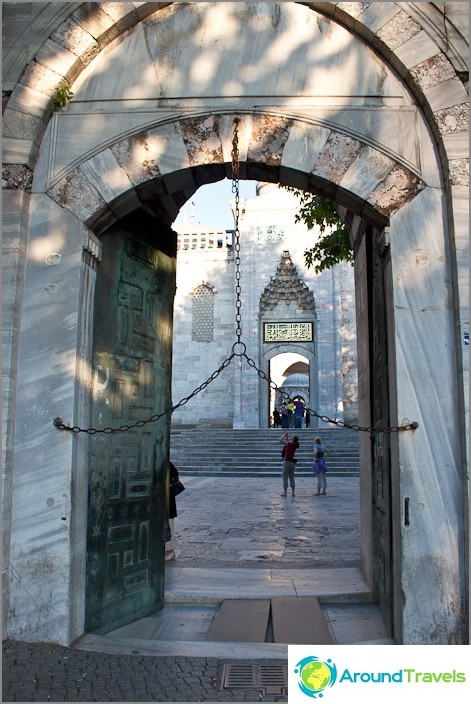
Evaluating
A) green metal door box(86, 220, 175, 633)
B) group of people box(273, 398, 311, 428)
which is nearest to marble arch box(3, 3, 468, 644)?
green metal door box(86, 220, 175, 633)

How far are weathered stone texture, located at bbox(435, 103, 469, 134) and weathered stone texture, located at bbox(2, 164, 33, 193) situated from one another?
2884 millimetres

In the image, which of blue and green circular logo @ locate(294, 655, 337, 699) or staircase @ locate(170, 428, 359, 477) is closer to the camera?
blue and green circular logo @ locate(294, 655, 337, 699)

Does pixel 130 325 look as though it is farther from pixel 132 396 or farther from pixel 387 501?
pixel 387 501

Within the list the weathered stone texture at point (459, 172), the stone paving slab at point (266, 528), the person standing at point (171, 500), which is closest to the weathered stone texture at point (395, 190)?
the weathered stone texture at point (459, 172)

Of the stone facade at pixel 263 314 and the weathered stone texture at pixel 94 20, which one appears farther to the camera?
the stone facade at pixel 263 314

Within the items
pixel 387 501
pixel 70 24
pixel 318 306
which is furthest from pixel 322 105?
pixel 318 306

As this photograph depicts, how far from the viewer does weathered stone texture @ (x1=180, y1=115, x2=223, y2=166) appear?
4223mm

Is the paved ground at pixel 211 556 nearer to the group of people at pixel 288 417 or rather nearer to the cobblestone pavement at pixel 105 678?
the cobblestone pavement at pixel 105 678

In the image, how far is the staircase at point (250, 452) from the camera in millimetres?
17984

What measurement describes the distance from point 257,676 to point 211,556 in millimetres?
3481

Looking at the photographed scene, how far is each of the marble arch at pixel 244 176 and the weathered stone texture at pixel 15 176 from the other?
0.4 inches

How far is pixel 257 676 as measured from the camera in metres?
3.47

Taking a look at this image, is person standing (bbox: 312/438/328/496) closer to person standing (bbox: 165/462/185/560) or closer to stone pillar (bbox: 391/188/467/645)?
person standing (bbox: 165/462/185/560)

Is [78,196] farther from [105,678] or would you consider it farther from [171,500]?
[171,500]
